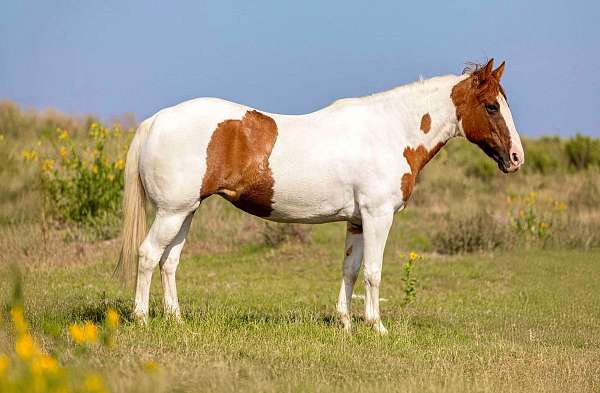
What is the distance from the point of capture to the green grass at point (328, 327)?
5637 millimetres

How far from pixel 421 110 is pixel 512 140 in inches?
35.3

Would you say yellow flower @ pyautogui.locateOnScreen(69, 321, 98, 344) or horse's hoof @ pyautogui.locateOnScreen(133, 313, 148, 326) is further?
horse's hoof @ pyautogui.locateOnScreen(133, 313, 148, 326)

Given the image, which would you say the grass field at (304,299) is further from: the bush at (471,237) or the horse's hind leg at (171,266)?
the horse's hind leg at (171,266)

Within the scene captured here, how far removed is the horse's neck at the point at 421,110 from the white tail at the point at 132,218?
7.39ft

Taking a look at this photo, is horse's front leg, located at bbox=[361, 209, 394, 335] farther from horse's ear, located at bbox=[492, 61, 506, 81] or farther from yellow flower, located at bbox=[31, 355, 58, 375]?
yellow flower, located at bbox=[31, 355, 58, 375]

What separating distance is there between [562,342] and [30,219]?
1173 cm

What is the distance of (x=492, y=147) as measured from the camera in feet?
25.8

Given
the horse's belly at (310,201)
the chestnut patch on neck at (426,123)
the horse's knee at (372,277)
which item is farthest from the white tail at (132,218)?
the chestnut patch on neck at (426,123)

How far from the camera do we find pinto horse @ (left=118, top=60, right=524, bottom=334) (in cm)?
718

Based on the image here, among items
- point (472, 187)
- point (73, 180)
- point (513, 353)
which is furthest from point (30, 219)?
point (472, 187)

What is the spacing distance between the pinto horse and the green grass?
71cm

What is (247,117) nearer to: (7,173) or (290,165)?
(290,165)

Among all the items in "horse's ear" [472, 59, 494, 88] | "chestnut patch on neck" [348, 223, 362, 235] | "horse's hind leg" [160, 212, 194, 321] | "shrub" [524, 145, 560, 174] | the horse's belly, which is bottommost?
"horse's hind leg" [160, 212, 194, 321]

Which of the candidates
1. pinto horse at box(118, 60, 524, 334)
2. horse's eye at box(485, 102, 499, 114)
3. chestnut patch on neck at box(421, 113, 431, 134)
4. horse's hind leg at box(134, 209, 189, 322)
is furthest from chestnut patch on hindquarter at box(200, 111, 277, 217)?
horse's eye at box(485, 102, 499, 114)
